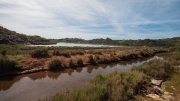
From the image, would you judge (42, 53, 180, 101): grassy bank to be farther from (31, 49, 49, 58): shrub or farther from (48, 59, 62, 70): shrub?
(31, 49, 49, 58): shrub

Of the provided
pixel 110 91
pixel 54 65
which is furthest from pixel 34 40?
pixel 110 91

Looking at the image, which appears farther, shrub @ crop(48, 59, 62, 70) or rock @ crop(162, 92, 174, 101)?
shrub @ crop(48, 59, 62, 70)

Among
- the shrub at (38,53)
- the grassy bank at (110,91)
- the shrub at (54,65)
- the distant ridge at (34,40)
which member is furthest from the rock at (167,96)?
the distant ridge at (34,40)


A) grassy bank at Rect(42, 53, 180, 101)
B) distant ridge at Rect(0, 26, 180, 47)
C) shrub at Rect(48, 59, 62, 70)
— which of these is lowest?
shrub at Rect(48, 59, 62, 70)

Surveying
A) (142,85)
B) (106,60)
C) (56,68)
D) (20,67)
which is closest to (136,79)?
(142,85)

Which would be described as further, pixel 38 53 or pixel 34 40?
pixel 34 40

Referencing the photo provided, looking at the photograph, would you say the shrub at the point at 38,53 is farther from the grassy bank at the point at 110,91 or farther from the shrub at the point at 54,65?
the grassy bank at the point at 110,91

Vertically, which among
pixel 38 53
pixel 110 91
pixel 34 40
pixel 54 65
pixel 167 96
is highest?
pixel 34 40

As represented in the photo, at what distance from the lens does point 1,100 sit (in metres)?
6.53

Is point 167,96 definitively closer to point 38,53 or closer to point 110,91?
point 110,91

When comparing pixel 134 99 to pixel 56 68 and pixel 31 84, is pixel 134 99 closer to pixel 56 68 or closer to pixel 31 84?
pixel 31 84

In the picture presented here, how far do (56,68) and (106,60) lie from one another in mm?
8931

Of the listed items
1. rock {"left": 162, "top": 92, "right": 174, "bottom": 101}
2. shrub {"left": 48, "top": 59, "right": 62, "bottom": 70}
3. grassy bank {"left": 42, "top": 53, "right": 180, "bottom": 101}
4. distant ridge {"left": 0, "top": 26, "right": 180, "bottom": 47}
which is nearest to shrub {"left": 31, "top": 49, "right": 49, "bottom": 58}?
shrub {"left": 48, "top": 59, "right": 62, "bottom": 70}

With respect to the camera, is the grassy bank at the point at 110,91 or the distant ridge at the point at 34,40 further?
the distant ridge at the point at 34,40
